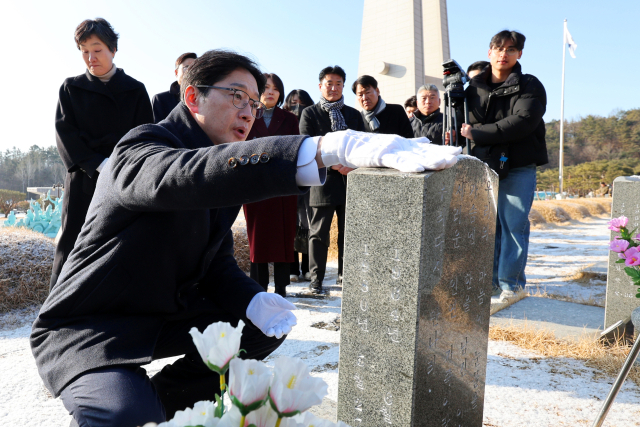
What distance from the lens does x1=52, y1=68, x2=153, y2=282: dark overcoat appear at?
2926 mm

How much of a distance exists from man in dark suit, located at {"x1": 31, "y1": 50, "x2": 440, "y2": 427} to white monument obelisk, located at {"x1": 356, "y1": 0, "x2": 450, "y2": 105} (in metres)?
11.6

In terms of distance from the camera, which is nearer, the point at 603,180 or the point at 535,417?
the point at 535,417

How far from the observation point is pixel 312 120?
431 centimetres

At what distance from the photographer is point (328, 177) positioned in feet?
13.7

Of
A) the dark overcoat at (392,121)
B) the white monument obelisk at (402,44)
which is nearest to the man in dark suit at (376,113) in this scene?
the dark overcoat at (392,121)

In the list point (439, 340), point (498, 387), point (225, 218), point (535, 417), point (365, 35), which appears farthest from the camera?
point (365, 35)

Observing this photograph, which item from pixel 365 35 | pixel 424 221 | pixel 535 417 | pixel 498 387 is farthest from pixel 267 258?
pixel 365 35

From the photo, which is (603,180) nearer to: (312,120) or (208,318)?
(312,120)

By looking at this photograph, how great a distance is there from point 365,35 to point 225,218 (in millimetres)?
13016

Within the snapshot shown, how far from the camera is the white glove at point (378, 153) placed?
1145mm

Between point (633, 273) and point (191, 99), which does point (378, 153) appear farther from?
point (633, 273)

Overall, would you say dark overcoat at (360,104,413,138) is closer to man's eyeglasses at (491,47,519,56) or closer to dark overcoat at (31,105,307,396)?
man's eyeglasses at (491,47,519,56)

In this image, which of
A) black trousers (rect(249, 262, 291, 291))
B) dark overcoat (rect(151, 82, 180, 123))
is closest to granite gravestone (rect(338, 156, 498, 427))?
black trousers (rect(249, 262, 291, 291))

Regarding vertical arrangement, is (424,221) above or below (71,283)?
above
